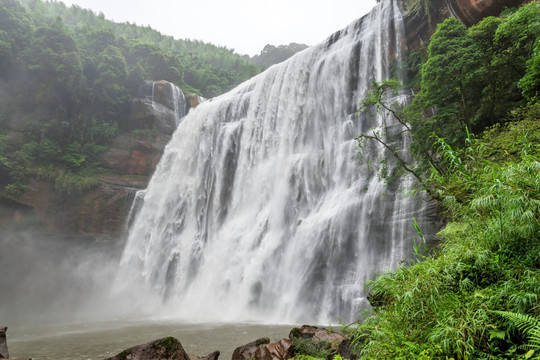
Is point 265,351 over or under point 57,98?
under

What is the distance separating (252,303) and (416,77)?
490 inches

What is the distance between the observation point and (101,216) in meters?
25.0

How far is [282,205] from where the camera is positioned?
15.3 m

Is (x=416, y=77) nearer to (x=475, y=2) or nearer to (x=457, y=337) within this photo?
(x=475, y=2)

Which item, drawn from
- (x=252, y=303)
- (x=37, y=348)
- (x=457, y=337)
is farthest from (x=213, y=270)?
(x=457, y=337)

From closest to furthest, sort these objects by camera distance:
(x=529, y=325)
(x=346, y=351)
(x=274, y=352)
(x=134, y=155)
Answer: (x=529, y=325) → (x=346, y=351) → (x=274, y=352) → (x=134, y=155)

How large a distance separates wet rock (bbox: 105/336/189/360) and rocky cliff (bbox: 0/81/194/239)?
21.2 metres

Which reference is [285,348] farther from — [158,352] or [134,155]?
[134,155]

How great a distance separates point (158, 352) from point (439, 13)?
17.8 meters

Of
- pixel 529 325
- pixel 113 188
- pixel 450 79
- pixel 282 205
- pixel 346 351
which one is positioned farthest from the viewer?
pixel 113 188

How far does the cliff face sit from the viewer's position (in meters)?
13.6

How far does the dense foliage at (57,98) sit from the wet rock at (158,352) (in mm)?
23205

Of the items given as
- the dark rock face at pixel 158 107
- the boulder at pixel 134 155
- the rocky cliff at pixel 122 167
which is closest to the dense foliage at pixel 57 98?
the rocky cliff at pixel 122 167

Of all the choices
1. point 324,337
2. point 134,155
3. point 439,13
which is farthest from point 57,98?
point 324,337
